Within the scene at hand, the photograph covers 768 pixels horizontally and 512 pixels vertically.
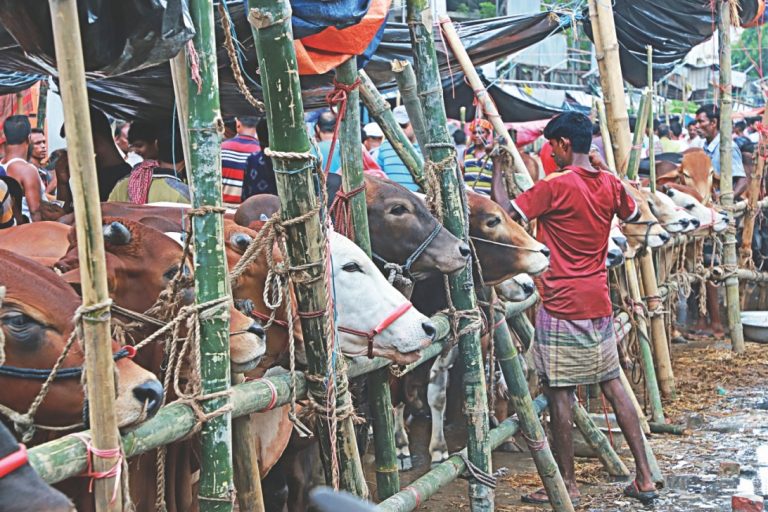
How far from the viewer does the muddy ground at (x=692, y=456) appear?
19.4 ft

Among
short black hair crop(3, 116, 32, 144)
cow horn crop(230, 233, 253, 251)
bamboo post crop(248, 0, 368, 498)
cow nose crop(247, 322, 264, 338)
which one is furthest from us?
short black hair crop(3, 116, 32, 144)

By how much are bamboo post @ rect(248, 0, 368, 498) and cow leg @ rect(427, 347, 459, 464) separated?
3.14 m

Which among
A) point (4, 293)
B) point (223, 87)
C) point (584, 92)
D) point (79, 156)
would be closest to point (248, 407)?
point (4, 293)

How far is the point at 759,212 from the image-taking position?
13055 mm

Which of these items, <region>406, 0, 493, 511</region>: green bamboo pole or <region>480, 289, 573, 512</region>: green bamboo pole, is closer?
<region>406, 0, 493, 511</region>: green bamboo pole

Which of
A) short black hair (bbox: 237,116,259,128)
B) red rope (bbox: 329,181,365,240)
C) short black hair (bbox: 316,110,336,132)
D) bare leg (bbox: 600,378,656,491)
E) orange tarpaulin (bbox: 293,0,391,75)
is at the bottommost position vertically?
bare leg (bbox: 600,378,656,491)

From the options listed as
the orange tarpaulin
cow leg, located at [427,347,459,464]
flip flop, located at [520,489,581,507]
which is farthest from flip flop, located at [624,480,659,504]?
→ the orange tarpaulin

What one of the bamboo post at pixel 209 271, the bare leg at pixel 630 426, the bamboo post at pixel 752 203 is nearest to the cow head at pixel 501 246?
the bare leg at pixel 630 426

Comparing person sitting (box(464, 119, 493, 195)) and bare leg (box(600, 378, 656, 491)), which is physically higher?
person sitting (box(464, 119, 493, 195))

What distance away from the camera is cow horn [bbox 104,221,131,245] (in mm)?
3441

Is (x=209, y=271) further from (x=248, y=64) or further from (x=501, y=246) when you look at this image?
(x=501, y=246)

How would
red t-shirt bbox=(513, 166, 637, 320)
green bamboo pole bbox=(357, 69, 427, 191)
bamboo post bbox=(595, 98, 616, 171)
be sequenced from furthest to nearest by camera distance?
bamboo post bbox=(595, 98, 616, 171) < red t-shirt bbox=(513, 166, 637, 320) < green bamboo pole bbox=(357, 69, 427, 191)

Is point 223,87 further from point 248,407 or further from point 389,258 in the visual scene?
point 248,407

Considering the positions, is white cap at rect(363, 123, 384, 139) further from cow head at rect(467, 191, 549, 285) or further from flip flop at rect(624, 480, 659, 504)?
flip flop at rect(624, 480, 659, 504)
